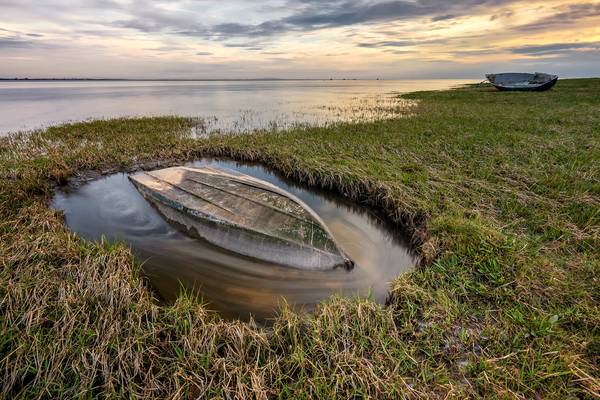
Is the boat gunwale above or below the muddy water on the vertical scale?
above

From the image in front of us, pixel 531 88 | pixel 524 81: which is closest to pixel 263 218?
pixel 531 88

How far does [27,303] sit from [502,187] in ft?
32.0

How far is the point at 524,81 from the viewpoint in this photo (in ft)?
129

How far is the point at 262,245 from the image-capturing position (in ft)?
19.1

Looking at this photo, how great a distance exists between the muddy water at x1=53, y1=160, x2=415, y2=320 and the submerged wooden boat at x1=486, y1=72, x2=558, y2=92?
3934 cm

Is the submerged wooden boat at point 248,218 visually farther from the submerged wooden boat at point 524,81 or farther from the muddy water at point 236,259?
the submerged wooden boat at point 524,81

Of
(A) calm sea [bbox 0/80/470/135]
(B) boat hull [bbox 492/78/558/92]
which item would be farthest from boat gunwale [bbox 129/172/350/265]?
(B) boat hull [bbox 492/78/558/92]

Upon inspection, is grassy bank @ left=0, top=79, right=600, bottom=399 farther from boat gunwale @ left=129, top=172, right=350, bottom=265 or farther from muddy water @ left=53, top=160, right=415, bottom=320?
boat gunwale @ left=129, top=172, right=350, bottom=265

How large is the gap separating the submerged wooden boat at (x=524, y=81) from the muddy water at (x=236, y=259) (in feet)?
129

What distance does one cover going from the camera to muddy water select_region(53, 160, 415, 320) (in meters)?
5.05

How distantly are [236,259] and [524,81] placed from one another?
48914 mm

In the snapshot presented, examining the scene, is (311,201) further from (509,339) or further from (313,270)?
(509,339)

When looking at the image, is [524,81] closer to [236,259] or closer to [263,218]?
[263,218]

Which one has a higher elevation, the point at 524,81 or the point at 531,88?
the point at 524,81
